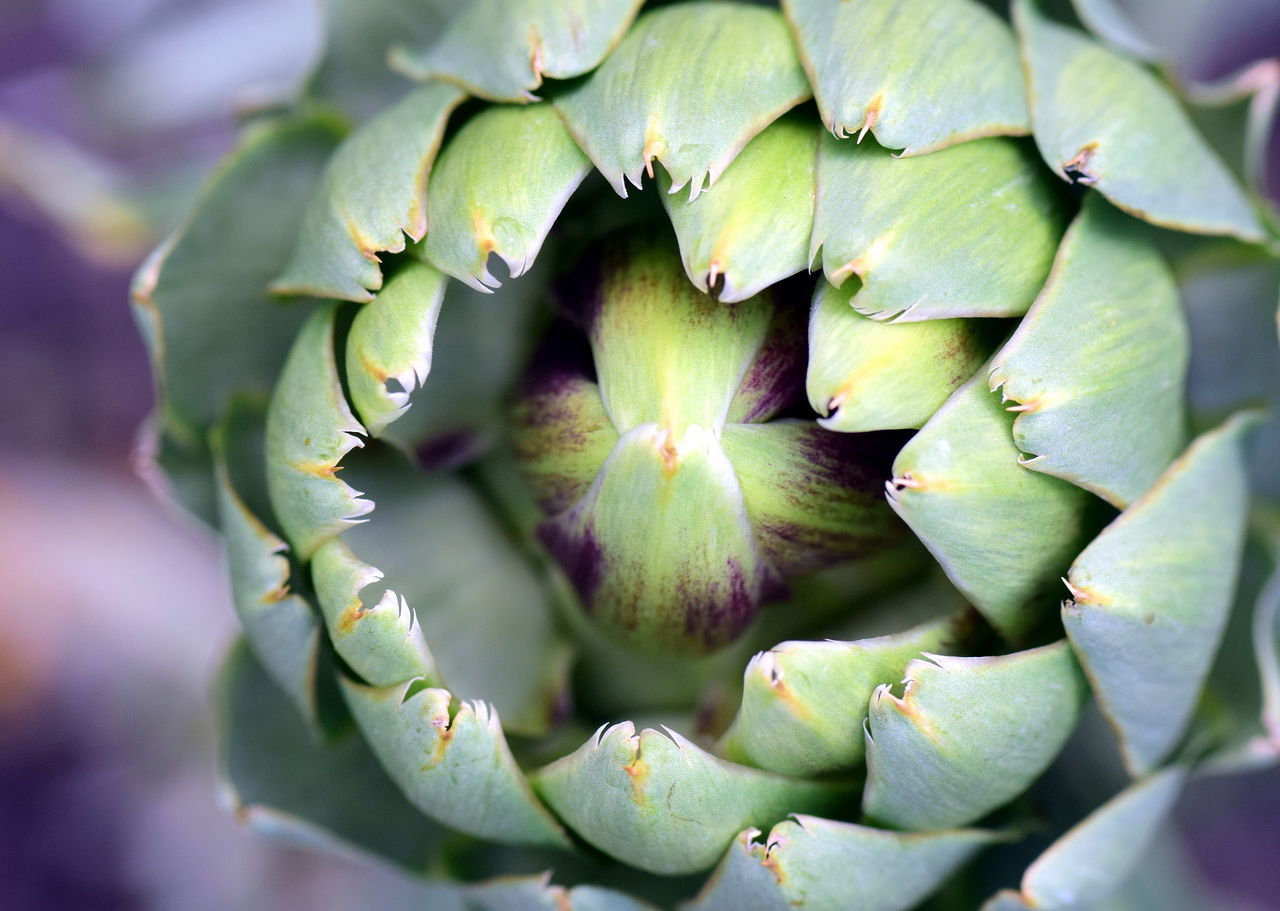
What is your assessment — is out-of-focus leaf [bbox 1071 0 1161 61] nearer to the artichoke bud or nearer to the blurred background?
the artichoke bud

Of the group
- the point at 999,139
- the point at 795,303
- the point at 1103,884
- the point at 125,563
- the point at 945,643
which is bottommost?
the point at 125,563

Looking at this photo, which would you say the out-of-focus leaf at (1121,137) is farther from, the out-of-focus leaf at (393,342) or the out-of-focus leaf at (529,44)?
the out-of-focus leaf at (393,342)

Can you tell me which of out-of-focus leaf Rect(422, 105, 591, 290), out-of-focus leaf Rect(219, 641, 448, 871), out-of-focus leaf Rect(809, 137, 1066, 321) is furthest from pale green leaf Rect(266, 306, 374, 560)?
out-of-focus leaf Rect(809, 137, 1066, 321)

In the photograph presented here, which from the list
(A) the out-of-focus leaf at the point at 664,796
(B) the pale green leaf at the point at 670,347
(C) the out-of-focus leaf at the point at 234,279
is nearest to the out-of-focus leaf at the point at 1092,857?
(A) the out-of-focus leaf at the point at 664,796

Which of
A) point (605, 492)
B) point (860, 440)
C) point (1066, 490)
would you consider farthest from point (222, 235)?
point (1066, 490)

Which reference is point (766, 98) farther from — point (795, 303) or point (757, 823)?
point (757, 823)

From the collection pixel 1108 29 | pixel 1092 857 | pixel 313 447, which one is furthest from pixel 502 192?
pixel 1092 857
